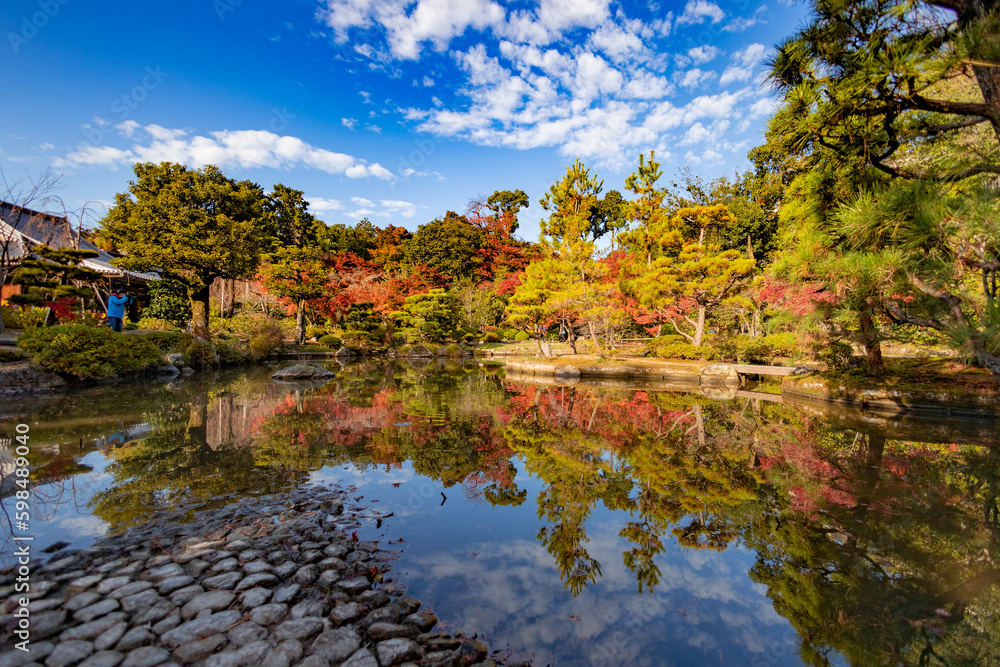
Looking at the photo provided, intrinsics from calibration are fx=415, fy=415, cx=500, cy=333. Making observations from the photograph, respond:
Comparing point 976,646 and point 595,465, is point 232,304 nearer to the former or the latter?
point 595,465

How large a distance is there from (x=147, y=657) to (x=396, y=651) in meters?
1.02

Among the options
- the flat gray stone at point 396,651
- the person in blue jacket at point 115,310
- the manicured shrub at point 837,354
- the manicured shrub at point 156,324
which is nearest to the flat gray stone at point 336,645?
the flat gray stone at point 396,651

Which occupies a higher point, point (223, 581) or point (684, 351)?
point (684, 351)

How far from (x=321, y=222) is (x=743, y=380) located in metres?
34.2

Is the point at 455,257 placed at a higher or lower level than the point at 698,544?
higher

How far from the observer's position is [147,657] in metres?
1.74

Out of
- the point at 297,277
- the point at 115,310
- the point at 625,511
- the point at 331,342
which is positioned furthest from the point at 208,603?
the point at 331,342

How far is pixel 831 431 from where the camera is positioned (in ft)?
22.6

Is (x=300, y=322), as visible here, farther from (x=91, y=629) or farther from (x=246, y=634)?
(x=246, y=634)

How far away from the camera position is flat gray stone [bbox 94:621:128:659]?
181 centimetres

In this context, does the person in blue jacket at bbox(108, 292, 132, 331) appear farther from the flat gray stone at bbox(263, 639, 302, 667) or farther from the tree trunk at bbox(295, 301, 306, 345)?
the flat gray stone at bbox(263, 639, 302, 667)

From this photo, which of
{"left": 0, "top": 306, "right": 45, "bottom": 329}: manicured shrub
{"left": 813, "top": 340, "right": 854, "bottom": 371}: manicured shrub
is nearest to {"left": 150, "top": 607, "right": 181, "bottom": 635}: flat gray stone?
{"left": 813, "top": 340, "right": 854, "bottom": 371}: manicured shrub

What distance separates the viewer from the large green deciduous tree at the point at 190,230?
16438 millimetres

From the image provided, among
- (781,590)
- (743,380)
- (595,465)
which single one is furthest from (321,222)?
(781,590)
